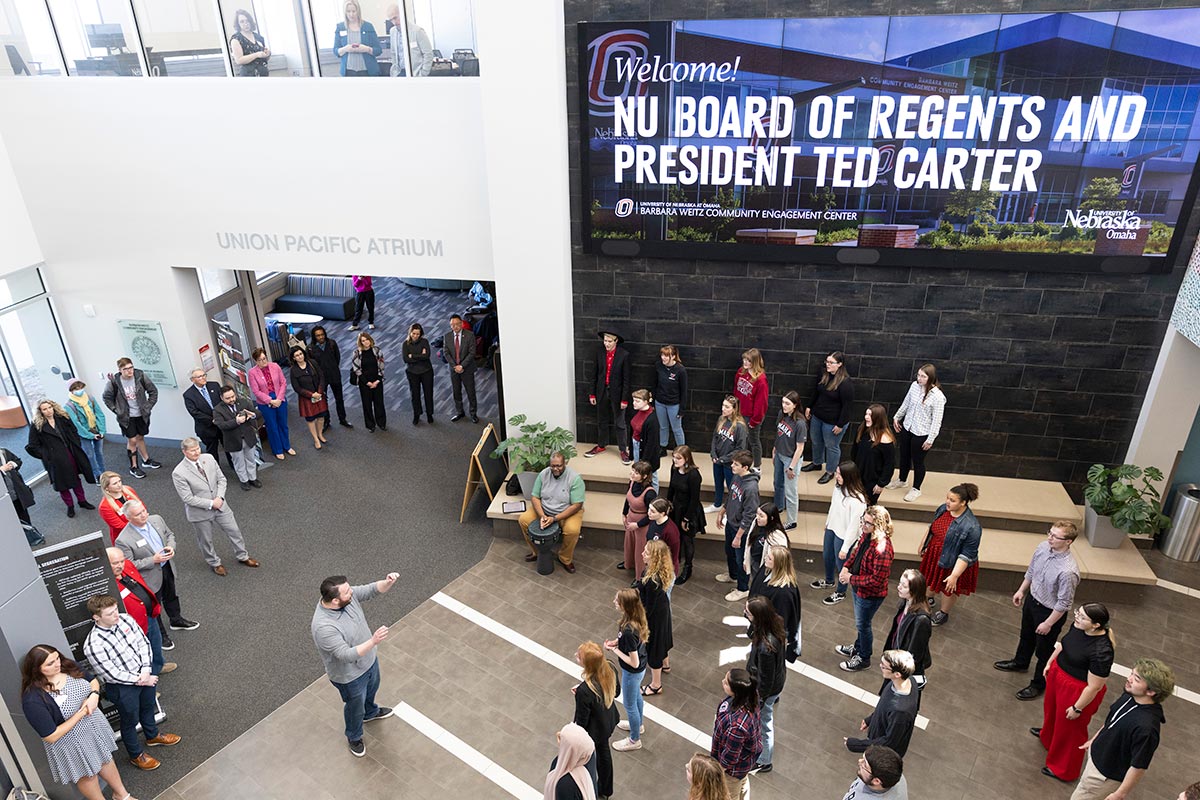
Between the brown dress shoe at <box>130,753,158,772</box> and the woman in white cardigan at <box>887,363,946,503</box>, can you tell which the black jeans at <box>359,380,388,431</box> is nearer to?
the brown dress shoe at <box>130,753,158,772</box>

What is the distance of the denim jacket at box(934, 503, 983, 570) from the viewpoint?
602 centimetres

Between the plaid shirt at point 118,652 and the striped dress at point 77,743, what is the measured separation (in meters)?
0.28

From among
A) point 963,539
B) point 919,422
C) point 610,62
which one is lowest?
point 963,539

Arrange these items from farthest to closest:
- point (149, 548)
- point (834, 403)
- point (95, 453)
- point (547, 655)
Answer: point (95, 453) → point (834, 403) → point (547, 655) → point (149, 548)

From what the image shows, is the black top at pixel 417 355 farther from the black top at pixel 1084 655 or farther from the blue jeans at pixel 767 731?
the black top at pixel 1084 655

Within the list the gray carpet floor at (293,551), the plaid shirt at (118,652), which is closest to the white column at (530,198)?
the gray carpet floor at (293,551)

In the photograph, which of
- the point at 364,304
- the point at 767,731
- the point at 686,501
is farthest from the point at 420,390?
the point at 767,731

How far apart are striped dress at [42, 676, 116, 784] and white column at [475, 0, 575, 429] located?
4.86m

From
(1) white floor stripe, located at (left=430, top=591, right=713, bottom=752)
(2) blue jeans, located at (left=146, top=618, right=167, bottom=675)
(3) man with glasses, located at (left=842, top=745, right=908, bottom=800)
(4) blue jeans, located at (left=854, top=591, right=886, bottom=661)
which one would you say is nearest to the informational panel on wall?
(4) blue jeans, located at (left=854, top=591, right=886, bottom=661)

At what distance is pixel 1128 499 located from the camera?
7016 millimetres

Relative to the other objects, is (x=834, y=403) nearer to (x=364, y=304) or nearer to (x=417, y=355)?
(x=417, y=355)

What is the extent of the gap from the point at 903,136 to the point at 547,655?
5.61 metres

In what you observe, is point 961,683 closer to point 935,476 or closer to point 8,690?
point 935,476

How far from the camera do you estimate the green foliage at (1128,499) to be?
6.96m
